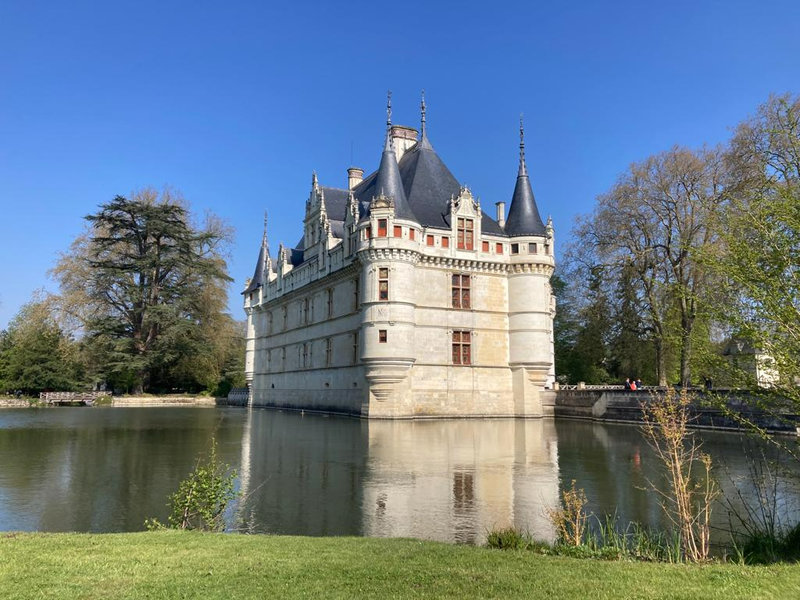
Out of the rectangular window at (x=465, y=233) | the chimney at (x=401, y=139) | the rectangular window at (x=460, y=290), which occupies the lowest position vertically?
the rectangular window at (x=460, y=290)

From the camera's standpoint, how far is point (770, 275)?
20.3 feet

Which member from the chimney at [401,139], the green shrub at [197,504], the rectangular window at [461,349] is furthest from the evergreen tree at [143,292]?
the green shrub at [197,504]

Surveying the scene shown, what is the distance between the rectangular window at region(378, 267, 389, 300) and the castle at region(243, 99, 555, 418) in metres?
0.05

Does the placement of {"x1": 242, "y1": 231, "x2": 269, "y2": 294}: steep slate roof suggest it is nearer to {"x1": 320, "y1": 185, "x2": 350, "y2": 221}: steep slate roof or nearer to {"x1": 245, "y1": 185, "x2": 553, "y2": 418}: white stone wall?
{"x1": 320, "y1": 185, "x2": 350, "y2": 221}: steep slate roof

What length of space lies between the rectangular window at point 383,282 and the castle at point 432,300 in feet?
0.15

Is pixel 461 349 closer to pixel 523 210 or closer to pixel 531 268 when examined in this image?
pixel 531 268

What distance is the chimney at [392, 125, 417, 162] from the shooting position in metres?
34.9

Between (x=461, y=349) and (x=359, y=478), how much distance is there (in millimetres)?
17950

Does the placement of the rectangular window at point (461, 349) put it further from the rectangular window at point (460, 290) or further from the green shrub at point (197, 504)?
the green shrub at point (197, 504)

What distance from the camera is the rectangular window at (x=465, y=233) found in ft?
94.1

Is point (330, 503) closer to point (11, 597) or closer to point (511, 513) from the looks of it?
point (511, 513)

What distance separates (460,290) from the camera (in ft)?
93.8

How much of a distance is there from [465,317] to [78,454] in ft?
59.7

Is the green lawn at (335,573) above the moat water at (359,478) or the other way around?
above
